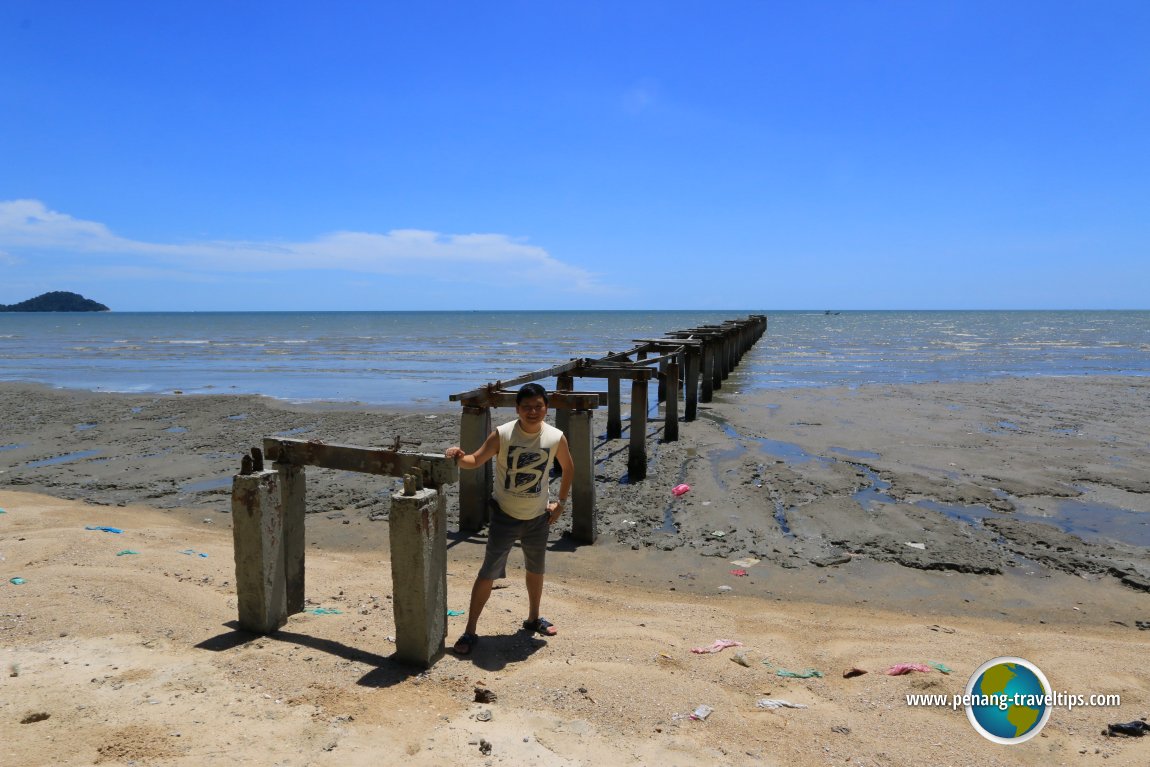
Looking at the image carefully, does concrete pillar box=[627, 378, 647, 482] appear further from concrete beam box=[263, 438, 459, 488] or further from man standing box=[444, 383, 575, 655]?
concrete beam box=[263, 438, 459, 488]

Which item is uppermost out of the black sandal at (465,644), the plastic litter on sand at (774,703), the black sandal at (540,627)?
the black sandal at (465,644)

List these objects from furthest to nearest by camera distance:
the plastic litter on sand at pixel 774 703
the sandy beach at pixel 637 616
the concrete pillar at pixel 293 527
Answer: the concrete pillar at pixel 293 527, the plastic litter on sand at pixel 774 703, the sandy beach at pixel 637 616

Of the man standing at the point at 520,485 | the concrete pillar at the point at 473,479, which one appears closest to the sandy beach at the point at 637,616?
the concrete pillar at the point at 473,479

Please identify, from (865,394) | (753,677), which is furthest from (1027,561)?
(865,394)

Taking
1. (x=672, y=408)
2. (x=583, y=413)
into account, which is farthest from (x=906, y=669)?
(x=672, y=408)

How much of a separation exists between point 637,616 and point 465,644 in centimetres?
147

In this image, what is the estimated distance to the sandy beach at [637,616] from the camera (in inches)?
137

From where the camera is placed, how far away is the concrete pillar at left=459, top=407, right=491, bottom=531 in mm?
7645

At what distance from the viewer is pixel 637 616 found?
5.40 meters

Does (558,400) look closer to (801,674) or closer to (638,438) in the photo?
(638,438)

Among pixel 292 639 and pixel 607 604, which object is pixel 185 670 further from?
pixel 607 604

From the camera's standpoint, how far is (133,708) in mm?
3578

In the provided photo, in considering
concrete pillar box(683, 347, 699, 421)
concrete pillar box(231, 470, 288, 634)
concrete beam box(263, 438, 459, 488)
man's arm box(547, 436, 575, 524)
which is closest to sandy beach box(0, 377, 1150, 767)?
concrete pillar box(231, 470, 288, 634)

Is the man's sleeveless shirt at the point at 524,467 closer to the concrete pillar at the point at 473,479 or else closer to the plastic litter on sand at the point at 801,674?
the plastic litter on sand at the point at 801,674
